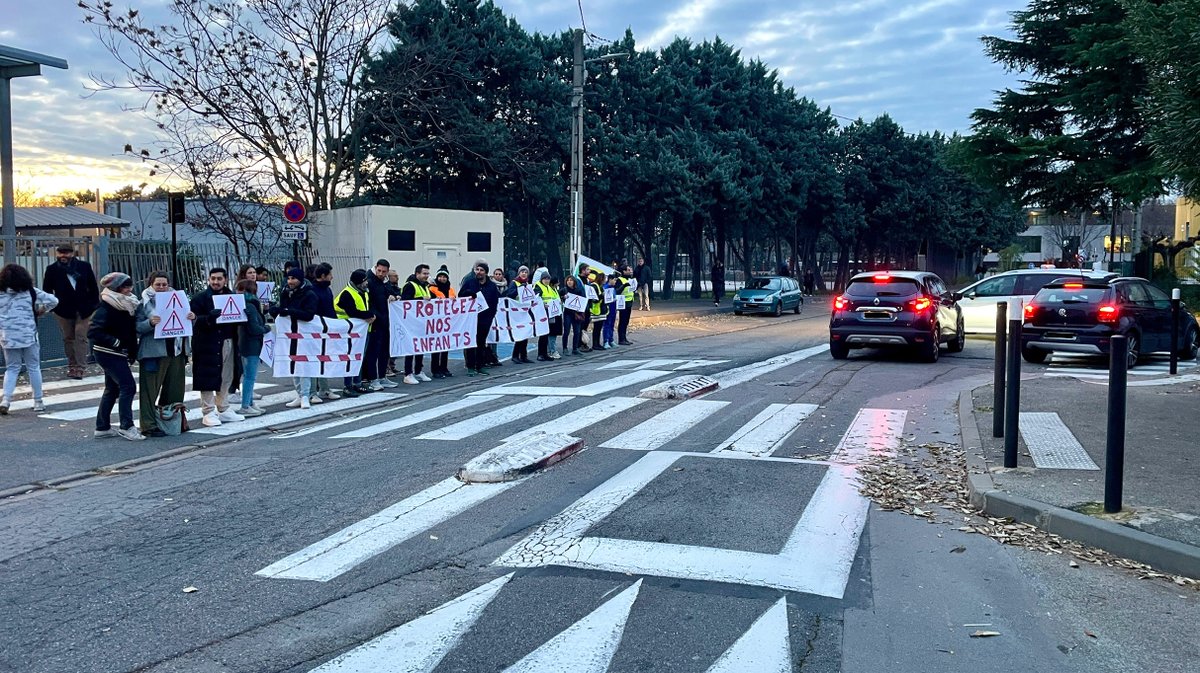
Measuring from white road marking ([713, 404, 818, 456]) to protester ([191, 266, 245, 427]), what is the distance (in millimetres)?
5896

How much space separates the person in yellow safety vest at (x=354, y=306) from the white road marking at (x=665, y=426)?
4688 millimetres

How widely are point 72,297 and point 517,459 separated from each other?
987 centimetres

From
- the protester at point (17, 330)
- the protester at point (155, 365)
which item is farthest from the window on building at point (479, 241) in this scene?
the protester at point (155, 365)

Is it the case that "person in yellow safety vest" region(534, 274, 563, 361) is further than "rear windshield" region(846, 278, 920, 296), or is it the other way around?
"person in yellow safety vest" region(534, 274, 563, 361)

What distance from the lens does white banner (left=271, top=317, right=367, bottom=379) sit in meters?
12.5

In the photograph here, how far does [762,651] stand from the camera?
175 inches

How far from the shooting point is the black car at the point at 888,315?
16.7 meters

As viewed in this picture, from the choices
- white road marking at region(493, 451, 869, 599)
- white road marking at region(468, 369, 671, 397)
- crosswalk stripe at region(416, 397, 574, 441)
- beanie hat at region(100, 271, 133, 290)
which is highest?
beanie hat at region(100, 271, 133, 290)

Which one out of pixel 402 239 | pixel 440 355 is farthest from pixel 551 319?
pixel 402 239

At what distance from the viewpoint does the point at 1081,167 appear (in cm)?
3036

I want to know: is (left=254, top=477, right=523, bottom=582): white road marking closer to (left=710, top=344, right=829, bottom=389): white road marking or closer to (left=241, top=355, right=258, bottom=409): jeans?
(left=241, top=355, right=258, bottom=409): jeans

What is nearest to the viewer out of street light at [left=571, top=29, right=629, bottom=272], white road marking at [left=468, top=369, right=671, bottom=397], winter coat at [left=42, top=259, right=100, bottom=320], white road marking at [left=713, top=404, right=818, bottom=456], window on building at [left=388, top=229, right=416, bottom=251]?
white road marking at [left=713, top=404, right=818, bottom=456]

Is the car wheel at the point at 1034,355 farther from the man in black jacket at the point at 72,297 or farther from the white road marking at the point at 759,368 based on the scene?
the man in black jacket at the point at 72,297

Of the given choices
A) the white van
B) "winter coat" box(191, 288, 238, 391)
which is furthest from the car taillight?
"winter coat" box(191, 288, 238, 391)
